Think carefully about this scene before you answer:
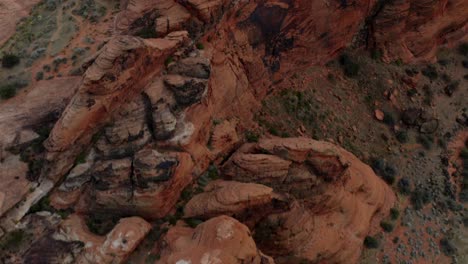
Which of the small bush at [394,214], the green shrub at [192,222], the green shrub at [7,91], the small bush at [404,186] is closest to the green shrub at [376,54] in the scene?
the small bush at [404,186]

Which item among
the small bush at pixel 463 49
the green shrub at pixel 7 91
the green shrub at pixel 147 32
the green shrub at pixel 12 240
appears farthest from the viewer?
the small bush at pixel 463 49

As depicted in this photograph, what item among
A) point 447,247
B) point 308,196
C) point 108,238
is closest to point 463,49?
point 447,247

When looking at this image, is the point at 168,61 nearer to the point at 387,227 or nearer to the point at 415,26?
the point at 387,227

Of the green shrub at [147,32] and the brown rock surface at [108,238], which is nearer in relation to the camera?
the brown rock surface at [108,238]

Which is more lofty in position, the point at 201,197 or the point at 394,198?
the point at 201,197

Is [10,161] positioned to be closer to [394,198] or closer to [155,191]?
[155,191]

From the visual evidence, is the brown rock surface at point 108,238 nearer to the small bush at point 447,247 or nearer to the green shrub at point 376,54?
the small bush at point 447,247

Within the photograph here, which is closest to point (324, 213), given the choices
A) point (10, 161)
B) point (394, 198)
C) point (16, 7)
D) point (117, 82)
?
point (394, 198)
